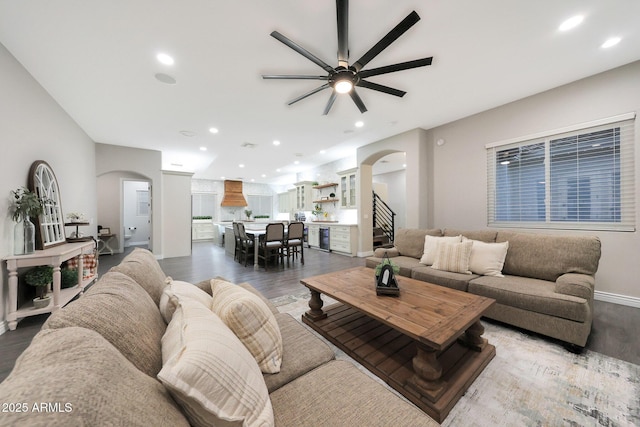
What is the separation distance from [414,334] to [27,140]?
454 cm

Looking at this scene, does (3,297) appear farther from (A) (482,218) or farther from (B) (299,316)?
(A) (482,218)

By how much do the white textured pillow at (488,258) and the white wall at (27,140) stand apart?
5167 mm

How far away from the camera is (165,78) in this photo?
2902 millimetres

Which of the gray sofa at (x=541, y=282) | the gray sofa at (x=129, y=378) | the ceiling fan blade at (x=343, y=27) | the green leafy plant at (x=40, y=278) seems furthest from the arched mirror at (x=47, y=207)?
the gray sofa at (x=541, y=282)

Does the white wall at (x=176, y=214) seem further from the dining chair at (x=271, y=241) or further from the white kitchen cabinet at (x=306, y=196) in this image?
the white kitchen cabinet at (x=306, y=196)

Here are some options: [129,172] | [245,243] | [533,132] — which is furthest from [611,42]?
[129,172]

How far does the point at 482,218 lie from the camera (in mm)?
4125

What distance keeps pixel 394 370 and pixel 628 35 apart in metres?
3.98

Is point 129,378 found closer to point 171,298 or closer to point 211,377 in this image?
point 211,377

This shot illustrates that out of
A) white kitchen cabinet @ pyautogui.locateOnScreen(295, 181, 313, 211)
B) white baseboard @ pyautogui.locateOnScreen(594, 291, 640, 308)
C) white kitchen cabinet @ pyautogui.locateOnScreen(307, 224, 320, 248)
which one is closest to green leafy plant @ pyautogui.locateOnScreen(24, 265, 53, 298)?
white kitchen cabinet @ pyautogui.locateOnScreen(307, 224, 320, 248)

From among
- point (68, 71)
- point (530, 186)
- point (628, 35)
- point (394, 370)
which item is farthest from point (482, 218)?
point (68, 71)

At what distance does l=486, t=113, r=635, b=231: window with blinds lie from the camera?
2934 millimetres

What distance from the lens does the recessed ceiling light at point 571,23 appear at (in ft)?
6.97

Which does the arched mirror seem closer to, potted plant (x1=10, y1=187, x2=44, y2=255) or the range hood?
potted plant (x1=10, y1=187, x2=44, y2=255)
